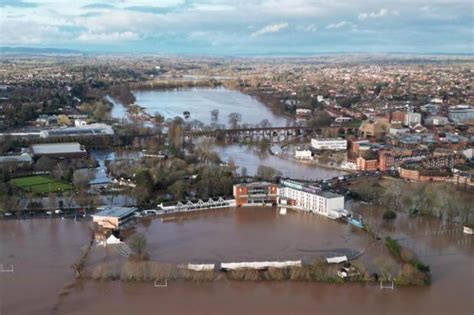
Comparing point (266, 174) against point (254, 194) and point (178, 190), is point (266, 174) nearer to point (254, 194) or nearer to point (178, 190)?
point (254, 194)

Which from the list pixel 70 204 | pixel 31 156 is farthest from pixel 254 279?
pixel 31 156

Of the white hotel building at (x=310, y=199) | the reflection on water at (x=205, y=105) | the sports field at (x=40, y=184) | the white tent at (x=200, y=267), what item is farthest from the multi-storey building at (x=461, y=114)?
the white tent at (x=200, y=267)

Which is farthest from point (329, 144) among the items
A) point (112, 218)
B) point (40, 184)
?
point (112, 218)

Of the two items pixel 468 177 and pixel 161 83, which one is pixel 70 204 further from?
pixel 161 83

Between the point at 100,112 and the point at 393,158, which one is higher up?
the point at 100,112

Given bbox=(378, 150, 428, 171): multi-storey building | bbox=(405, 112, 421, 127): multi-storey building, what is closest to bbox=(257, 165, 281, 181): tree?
bbox=(378, 150, 428, 171): multi-storey building
